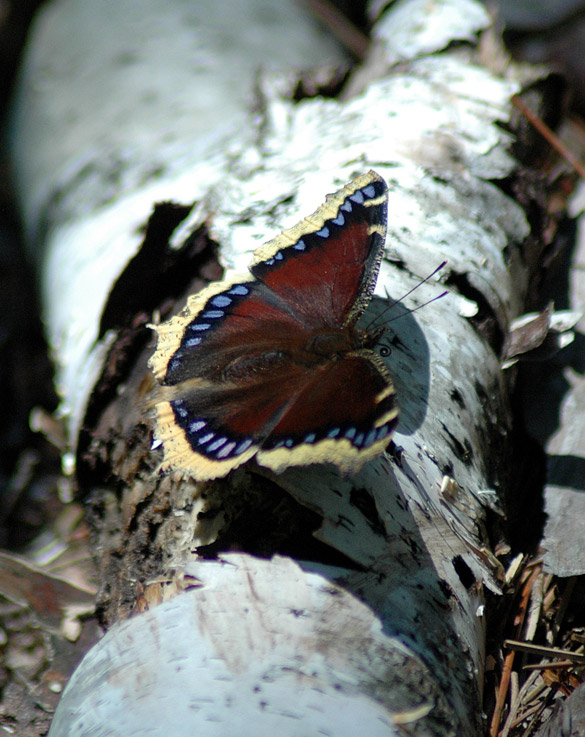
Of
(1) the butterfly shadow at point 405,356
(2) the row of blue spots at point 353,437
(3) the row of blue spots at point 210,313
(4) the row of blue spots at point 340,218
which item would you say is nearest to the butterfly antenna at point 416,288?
(1) the butterfly shadow at point 405,356

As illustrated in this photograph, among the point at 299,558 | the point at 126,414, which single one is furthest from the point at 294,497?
the point at 126,414

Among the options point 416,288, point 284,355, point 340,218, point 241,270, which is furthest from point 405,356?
point 241,270

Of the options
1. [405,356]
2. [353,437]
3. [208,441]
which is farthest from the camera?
[405,356]

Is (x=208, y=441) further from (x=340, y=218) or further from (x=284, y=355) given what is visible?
(x=340, y=218)

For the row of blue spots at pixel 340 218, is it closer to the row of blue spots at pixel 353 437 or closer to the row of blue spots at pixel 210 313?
the row of blue spots at pixel 210 313

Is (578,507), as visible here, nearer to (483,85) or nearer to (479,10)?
(483,85)

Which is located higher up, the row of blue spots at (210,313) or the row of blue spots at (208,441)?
the row of blue spots at (210,313)
